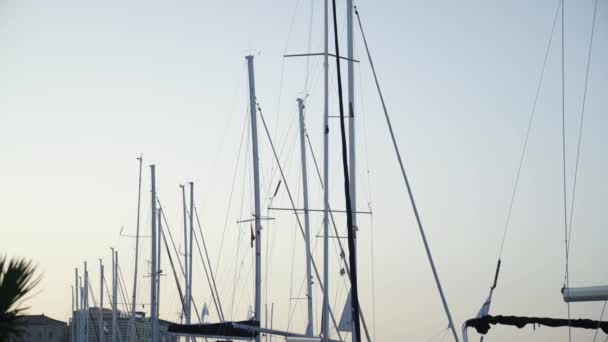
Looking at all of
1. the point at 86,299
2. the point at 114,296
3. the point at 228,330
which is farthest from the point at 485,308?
the point at 86,299

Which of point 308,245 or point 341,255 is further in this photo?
point 308,245

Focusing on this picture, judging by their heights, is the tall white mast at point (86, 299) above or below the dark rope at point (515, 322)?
above

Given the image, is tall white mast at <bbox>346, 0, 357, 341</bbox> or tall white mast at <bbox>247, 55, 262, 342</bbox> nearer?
tall white mast at <bbox>346, 0, 357, 341</bbox>

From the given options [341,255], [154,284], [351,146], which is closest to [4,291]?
[351,146]

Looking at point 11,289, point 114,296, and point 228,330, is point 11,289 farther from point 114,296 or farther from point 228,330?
point 114,296

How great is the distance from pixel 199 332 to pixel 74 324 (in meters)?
49.3

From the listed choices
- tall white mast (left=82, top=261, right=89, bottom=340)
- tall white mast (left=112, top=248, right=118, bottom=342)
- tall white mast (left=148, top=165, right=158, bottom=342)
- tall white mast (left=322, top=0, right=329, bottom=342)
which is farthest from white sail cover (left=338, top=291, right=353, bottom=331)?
tall white mast (left=82, top=261, right=89, bottom=340)

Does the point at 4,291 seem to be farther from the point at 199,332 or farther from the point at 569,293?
the point at 199,332

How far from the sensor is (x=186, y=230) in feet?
174

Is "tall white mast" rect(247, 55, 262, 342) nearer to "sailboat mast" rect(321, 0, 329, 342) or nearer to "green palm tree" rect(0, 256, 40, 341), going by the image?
"sailboat mast" rect(321, 0, 329, 342)

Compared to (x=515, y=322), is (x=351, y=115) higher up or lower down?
higher up

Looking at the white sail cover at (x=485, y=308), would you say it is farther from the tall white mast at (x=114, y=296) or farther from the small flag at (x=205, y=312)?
the tall white mast at (x=114, y=296)

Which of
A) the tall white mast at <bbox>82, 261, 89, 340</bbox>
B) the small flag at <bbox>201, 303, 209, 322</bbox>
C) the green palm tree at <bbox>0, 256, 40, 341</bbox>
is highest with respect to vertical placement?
the tall white mast at <bbox>82, 261, 89, 340</bbox>

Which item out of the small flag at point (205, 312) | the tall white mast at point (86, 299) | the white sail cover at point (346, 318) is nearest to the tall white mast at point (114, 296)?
the tall white mast at point (86, 299)
